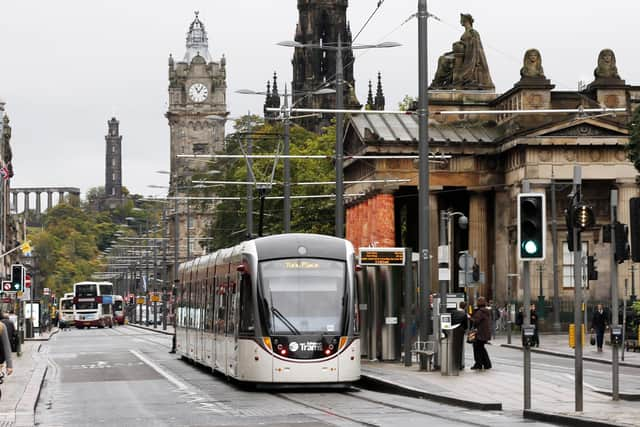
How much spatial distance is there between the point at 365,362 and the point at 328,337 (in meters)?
8.12

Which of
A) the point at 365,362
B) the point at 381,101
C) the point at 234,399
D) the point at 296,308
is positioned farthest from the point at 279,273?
the point at 381,101

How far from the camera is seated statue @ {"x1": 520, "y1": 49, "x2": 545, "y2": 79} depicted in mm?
83000

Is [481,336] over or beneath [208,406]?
over

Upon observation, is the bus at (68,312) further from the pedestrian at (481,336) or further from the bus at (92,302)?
the pedestrian at (481,336)

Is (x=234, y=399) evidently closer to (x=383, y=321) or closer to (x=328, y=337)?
(x=328, y=337)

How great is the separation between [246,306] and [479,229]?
192 ft

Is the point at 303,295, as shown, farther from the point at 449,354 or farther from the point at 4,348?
the point at 4,348

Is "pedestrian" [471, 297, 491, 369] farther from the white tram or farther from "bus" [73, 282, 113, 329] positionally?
"bus" [73, 282, 113, 329]

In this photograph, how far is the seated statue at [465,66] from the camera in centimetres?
8838

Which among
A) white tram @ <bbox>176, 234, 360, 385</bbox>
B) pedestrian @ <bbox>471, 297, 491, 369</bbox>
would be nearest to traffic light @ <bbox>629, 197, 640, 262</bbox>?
white tram @ <bbox>176, 234, 360, 385</bbox>

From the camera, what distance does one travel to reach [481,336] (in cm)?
3531

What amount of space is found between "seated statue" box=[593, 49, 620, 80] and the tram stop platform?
45.2 metres

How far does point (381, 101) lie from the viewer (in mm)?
161375

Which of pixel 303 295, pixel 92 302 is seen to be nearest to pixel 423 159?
pixel 303 295
